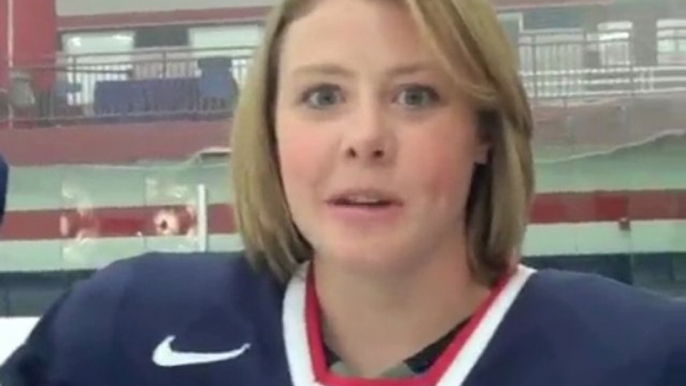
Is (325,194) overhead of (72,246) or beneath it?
overhead

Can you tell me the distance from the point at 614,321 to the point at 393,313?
0.16m

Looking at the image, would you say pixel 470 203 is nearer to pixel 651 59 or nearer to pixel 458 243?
pixel 458 243

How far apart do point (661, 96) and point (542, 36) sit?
0.20 meters

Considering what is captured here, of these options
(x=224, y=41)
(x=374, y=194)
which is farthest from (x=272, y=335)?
(x=224, y=41)

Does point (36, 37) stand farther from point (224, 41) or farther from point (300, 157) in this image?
point (300, 157)

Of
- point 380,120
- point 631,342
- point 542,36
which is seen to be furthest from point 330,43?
point 542,36

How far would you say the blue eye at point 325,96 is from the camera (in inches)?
37.6

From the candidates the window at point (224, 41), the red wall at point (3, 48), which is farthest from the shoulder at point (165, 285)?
the red wall at point (3, 48)

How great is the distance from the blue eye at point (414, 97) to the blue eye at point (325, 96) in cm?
4

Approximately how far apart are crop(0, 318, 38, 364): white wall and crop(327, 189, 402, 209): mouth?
56 centimetres

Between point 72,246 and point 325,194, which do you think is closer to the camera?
point 325,194

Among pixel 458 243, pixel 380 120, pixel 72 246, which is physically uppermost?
pixel 380 120

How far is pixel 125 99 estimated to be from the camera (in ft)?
6.55

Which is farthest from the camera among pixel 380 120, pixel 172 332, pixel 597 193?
pixel 597 193
